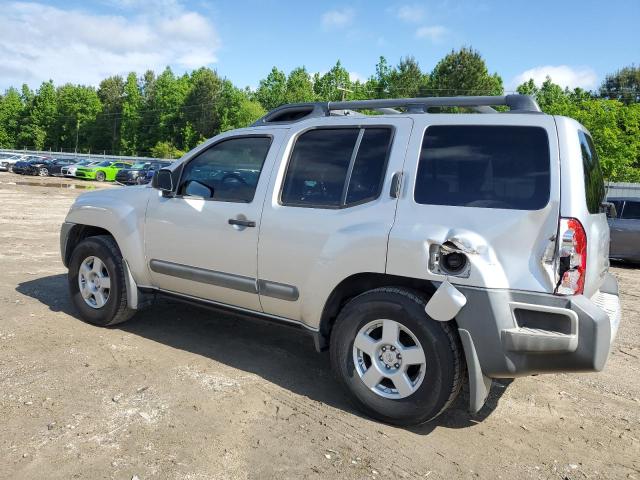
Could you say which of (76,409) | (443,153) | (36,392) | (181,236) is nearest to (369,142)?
(443,153)

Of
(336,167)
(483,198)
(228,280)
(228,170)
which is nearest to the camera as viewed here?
(483,198)

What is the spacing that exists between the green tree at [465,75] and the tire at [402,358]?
65.2 meters

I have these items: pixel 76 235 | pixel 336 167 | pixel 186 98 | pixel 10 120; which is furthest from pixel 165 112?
pixel 336 167

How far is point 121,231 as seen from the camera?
4.85 meters

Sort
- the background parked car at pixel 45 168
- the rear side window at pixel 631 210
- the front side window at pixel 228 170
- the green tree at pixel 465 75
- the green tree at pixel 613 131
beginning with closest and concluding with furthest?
the front side window at pixel 228 170
the rear side window at pixel 631 210
the green tree at pixel 613 131
the background parked car at pixel 45 168
the green tree at pixel 465 75

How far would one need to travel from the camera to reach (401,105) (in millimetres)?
3795

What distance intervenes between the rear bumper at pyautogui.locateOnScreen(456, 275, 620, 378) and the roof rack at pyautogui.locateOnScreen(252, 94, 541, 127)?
1.22m

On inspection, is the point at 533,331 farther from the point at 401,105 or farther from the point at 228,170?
the point at 228,170

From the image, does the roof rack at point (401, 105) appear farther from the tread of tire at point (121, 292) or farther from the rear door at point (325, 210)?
the tread of tire at point (121, 292)

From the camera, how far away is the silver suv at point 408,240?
298 cm

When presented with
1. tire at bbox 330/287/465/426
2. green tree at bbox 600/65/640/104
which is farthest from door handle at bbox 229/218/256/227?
green tree at bbox 600/65/640/104

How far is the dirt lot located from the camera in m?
2.95

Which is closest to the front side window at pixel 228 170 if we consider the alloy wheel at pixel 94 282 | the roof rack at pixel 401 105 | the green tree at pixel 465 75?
the roof rack at pixel 401 105

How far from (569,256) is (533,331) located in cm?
46
